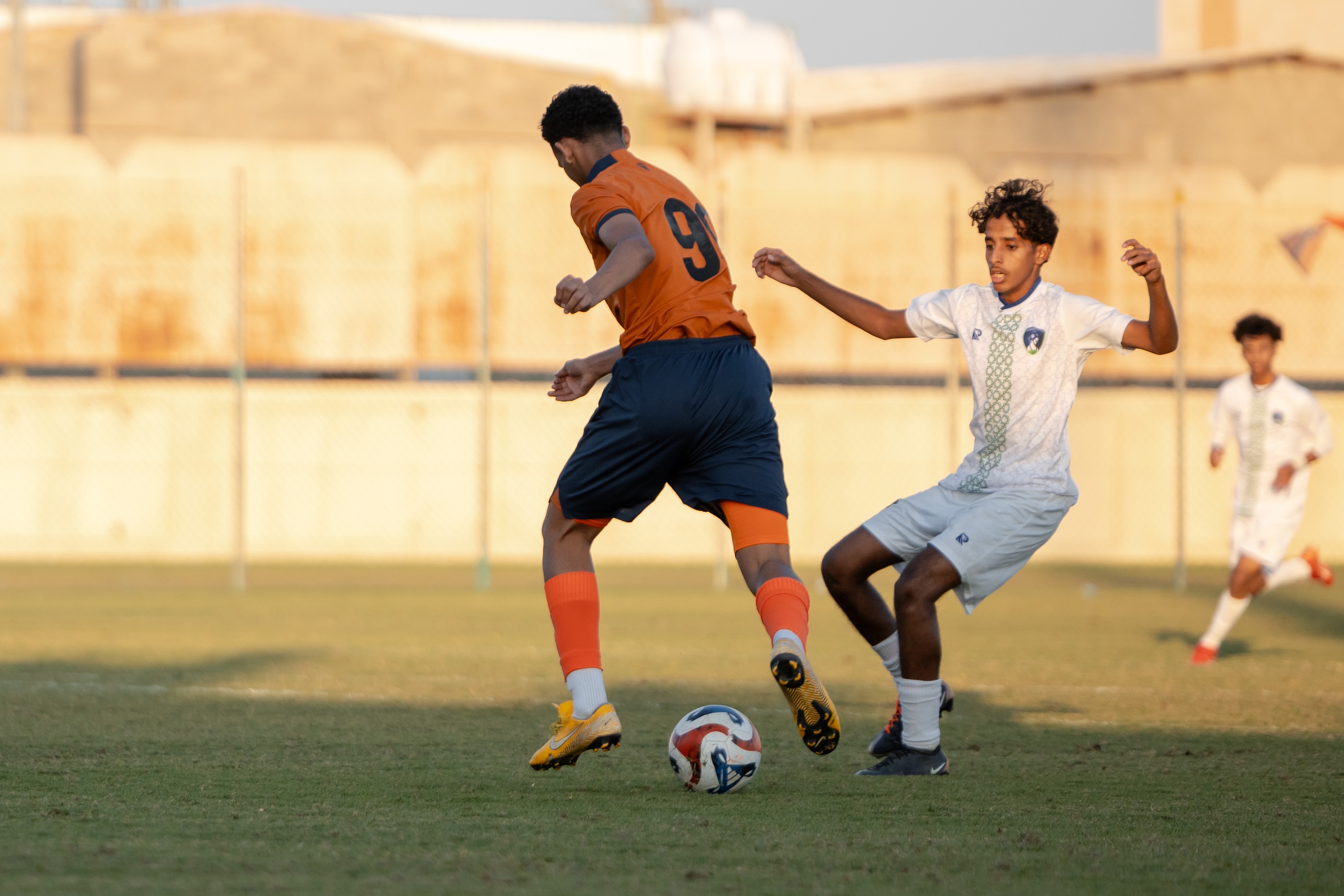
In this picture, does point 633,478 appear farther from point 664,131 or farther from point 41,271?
point 664,131

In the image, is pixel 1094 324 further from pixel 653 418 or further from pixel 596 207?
pixel 596 207

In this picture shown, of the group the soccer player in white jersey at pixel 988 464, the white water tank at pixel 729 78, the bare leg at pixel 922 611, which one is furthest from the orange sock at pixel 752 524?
the white water tank at pixel 729 78

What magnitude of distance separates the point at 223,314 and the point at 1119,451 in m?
9.86

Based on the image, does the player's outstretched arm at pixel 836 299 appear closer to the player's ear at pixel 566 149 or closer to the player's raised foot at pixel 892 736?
the player's ear at pixel 566 149

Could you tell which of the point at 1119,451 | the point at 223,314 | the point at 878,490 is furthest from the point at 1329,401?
the point at 223,314

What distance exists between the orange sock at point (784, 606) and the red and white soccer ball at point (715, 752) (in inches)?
12.3

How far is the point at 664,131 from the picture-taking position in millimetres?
26641

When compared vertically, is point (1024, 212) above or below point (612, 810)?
above

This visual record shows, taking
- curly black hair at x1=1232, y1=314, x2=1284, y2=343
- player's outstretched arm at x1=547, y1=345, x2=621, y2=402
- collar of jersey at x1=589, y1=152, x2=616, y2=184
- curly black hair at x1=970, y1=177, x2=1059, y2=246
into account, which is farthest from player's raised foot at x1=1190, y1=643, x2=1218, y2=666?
collar of jersey at x1=589, y1=152, x2=616, y2=184

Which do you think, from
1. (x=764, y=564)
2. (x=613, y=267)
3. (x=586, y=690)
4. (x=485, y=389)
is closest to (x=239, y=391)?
(x=485, y=389)

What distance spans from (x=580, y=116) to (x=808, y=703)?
1.93 m

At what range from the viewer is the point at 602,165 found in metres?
4.85

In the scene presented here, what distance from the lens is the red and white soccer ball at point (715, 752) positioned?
455 cm

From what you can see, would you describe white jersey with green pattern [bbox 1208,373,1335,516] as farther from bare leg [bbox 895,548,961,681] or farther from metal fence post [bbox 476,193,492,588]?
metal fence post [bbox 476,193,492,588]
